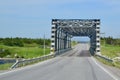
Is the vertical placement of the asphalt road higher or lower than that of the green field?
higher

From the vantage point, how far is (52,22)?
6894 centimetres

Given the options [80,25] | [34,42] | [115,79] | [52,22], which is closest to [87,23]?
[80,25]

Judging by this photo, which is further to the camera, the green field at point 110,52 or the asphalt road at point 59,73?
the green field at point 110,52

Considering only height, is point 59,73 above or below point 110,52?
above

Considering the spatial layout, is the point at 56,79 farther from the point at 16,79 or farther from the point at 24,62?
the point at 24,62

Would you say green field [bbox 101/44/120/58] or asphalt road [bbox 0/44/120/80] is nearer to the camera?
asphalt road [bbox 0/44/120/80]

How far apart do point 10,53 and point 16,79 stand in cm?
8611

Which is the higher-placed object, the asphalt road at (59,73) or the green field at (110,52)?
the asphalt road at (59,73)


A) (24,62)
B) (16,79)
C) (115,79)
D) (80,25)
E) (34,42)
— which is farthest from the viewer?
(34,42)

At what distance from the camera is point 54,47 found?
68812mm

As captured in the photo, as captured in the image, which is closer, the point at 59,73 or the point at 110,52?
the point at 59,73

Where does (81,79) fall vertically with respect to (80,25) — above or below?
below

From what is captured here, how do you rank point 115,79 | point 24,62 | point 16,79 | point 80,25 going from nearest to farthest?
point 16,79, point 115,79, point 24,62, point 80,25

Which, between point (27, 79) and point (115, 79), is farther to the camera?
point (115, 79)
